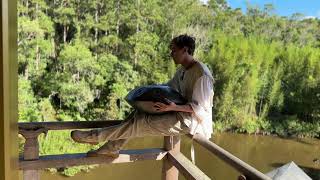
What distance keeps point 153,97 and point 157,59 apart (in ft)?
38.5

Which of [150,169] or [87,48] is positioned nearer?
[150,169]

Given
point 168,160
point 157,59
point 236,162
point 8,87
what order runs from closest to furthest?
point 8,87 → point 236,162 → point 168,160 → point 157,59

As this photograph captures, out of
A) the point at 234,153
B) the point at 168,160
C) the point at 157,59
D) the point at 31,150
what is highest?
the point at 157,59

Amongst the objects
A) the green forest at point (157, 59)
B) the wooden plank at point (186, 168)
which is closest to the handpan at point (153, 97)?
the wooden plank at point (186, 168)

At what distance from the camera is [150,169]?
32.5ft

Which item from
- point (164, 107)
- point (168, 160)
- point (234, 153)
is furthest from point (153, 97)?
point (234, 153)

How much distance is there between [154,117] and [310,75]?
1409 cm

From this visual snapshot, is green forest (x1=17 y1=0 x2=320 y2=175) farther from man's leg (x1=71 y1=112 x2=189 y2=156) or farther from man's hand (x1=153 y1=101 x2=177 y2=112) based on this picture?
man's hand (x1=153 y1=101 x2=177 y2=112)

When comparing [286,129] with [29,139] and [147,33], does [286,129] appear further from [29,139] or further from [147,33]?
[29,139]

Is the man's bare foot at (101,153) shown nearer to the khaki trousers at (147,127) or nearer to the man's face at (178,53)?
the khaki trousers at (147,127)

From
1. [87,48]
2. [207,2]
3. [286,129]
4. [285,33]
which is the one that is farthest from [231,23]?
[87,48]

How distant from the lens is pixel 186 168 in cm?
216

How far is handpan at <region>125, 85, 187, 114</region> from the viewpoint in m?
1.90

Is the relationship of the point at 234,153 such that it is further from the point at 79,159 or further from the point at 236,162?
the point at 236,162
